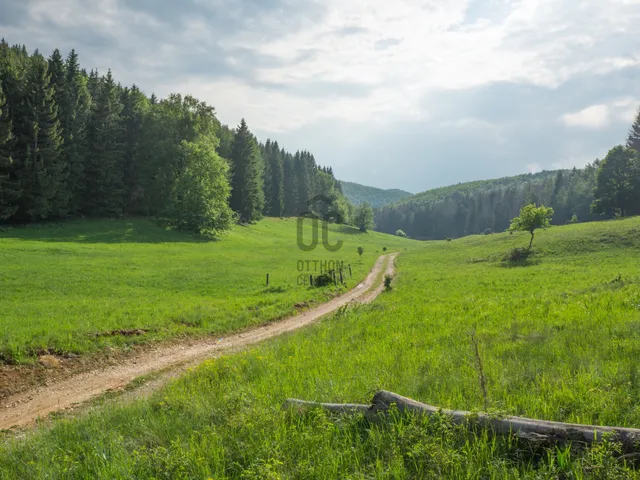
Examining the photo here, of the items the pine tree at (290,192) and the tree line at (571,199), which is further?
the pine tree at (290,192)

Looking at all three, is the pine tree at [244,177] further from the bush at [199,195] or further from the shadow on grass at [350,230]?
the shadow on grass at [350,230]

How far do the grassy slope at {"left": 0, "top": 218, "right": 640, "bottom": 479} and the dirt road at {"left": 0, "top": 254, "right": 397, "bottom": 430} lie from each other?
350 centimetres

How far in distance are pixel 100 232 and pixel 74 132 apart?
747 inches

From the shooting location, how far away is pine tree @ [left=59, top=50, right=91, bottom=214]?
177 ft

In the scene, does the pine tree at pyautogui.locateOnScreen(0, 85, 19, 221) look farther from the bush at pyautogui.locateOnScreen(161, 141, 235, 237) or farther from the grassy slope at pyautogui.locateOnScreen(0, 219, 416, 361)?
the bush at pyautogui.locateOnScreen(161, 141, 235, 237)

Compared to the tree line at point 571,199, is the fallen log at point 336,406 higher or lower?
lower

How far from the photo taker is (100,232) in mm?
48281

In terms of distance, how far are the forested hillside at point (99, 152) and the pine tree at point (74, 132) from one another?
0.14m

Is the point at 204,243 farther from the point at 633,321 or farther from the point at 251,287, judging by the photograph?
the point at 633,321

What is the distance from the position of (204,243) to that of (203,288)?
2872 cm

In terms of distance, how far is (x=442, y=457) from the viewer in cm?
378

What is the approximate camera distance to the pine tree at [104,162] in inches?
2269

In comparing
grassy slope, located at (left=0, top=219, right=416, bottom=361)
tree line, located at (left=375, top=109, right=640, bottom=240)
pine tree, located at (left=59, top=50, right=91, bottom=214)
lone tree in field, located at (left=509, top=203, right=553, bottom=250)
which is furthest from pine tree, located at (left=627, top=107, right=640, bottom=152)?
pine tree, located at (left=59, top=50, right=91, bottom=214)

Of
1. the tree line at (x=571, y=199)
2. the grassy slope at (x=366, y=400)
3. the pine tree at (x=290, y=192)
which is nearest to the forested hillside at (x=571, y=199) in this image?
the tree line at (x=571, y=199)
